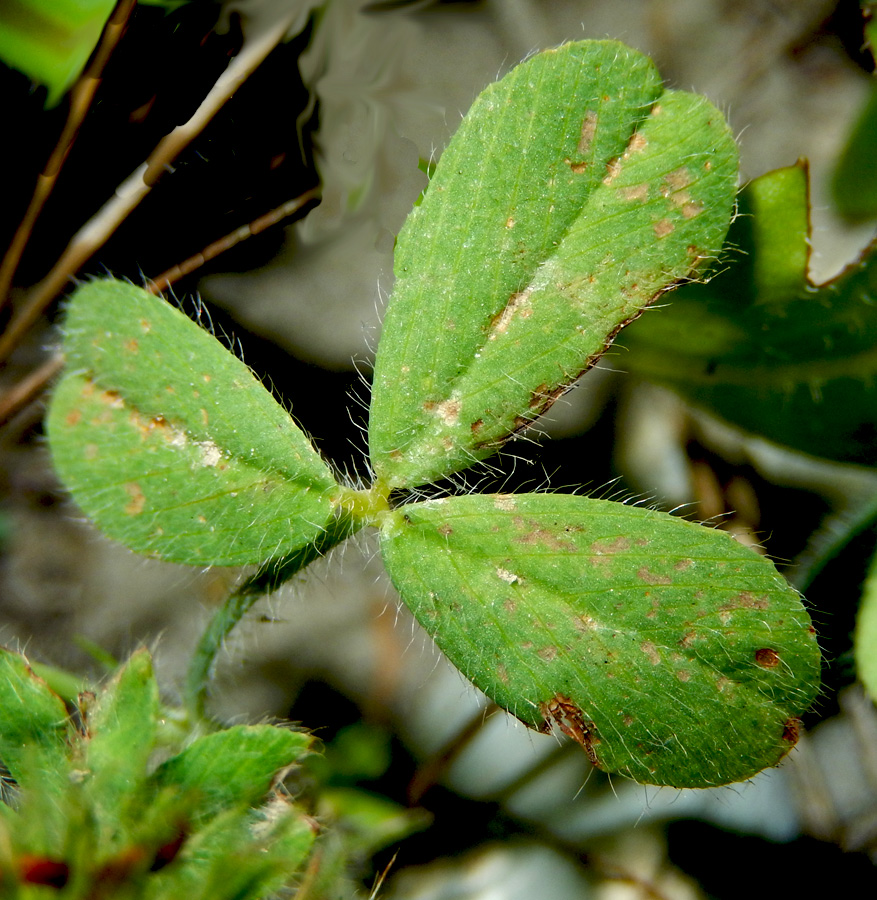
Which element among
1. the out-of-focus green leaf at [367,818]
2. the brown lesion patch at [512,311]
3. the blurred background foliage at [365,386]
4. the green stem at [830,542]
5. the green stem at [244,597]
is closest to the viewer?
the brown lesion patch at [512,311]

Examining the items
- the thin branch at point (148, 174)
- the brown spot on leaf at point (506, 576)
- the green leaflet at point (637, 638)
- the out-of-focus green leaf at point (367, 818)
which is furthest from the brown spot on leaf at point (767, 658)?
the thin branch at point (148, 174)

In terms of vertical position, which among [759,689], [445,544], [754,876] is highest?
[445,544]

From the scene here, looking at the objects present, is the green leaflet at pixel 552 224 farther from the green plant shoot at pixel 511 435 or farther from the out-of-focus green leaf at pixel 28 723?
the out-of-focus green leaf at pixel 28 723

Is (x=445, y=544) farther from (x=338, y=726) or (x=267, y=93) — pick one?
(x=267, y=93)

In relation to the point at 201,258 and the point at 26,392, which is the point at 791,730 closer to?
the point at 201,258

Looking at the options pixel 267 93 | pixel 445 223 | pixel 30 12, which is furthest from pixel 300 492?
pixel 30 12

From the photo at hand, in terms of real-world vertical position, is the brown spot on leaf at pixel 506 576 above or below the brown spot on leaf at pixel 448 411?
below
